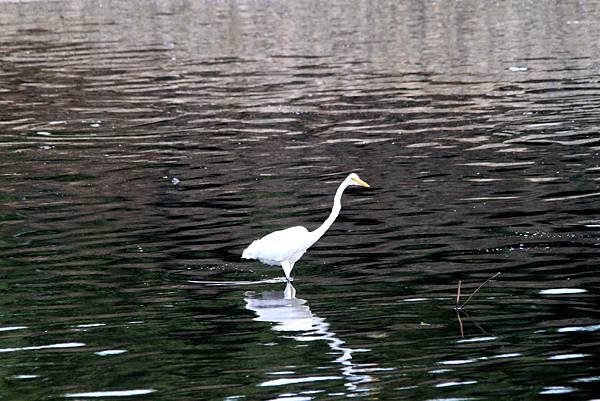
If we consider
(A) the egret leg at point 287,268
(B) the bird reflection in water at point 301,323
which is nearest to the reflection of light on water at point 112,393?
(B) the bird reflection in water at point 301,323

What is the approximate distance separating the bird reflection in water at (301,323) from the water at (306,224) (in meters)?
0.04

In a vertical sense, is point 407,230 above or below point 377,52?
below

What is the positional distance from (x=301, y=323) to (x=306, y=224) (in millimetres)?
5342

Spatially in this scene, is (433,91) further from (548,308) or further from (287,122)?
(548,308)

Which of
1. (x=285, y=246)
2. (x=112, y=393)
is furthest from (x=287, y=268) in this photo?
(x=112, y=393)

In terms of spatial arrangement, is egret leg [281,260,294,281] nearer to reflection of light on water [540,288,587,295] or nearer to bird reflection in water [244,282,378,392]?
bird reflection in water [244,282,378,392]

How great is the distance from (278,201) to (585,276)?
6807 millimetres

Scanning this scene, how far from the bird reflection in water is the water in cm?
4

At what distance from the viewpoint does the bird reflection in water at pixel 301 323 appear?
38.3 feet

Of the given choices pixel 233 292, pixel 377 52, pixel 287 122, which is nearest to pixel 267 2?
pixel 377 52

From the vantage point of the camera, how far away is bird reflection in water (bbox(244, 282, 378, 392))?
11667 millimetres

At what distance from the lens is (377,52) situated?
143 feet

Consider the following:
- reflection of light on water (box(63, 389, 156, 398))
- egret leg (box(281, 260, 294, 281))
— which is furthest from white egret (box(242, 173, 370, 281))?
reflection of light on water (box(63, 389, 156, 398))

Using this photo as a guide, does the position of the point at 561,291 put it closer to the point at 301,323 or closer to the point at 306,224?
the point at 301,323
